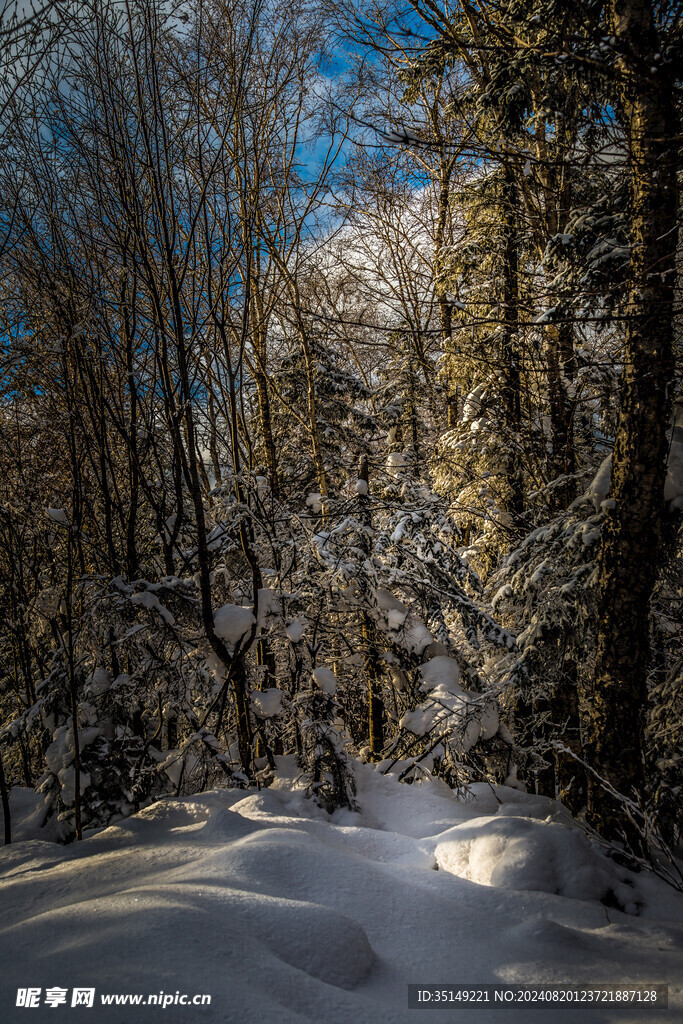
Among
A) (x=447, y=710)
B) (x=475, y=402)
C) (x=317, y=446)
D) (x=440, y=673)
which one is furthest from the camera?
(x=317, y=446)

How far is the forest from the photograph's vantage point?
381 centimetres

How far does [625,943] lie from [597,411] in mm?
5029

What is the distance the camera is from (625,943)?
2500mm

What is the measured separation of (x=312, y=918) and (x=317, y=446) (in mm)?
6148

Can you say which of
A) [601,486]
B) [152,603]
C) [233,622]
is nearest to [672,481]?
[601,486]

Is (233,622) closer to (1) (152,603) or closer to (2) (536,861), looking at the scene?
(1) (152,603)

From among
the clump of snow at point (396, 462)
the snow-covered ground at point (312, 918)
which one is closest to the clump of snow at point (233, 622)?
the snow-covered ground at point (312, 918)

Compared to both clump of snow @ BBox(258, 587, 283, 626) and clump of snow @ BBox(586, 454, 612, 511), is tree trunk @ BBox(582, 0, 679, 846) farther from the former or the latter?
clump of snow @ BBox(258, 587, 283, 626)

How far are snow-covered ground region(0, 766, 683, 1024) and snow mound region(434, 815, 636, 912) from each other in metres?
0.01

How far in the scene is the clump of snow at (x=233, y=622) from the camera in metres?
4.79

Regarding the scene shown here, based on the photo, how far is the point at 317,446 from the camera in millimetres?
7723

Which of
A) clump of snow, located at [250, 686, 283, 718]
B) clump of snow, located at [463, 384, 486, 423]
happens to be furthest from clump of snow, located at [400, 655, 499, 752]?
clump of snow, located at [463, 384, 486, 423]

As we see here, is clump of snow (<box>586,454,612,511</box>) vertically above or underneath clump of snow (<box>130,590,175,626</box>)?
above

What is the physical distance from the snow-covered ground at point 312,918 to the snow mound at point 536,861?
1 cm
